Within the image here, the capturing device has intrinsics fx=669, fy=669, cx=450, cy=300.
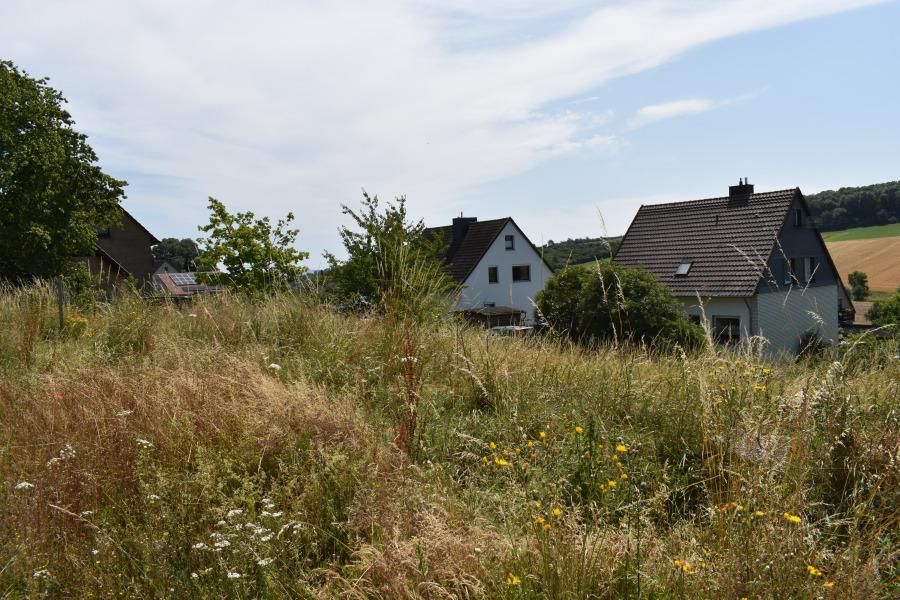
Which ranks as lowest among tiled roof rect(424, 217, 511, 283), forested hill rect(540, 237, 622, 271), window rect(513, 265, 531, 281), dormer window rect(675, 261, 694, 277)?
forested hill rect(540, 237, 622, 271)

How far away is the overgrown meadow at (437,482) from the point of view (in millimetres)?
2635

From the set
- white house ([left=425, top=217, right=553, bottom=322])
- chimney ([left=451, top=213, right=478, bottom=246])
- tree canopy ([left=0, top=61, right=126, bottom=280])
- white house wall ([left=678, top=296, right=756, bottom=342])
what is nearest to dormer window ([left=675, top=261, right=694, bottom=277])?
white house wall ([left=678, top=296, right=756, bottom=342])

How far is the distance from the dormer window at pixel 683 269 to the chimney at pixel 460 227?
59.9ft

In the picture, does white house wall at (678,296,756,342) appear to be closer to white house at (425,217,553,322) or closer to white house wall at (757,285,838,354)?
white house wall at (757,285,838,354)

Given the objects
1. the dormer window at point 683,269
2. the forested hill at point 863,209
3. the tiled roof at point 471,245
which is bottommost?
the dormer window at point 683,269

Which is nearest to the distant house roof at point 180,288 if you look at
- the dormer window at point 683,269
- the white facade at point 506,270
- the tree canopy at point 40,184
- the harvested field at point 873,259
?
the tree canopy at point 40,184

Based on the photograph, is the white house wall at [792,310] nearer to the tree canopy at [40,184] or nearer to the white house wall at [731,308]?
the white house wall at [731,308]

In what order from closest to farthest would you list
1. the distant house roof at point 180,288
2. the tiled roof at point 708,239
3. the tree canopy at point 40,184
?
the distant house roof at point 180,288 < the tree canopy at point 40,184 < the tiled roof at point 708,239

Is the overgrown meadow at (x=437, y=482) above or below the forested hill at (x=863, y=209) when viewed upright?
below

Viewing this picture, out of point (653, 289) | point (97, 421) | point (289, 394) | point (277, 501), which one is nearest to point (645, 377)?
point (289, 394)

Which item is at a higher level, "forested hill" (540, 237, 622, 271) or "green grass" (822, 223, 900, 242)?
"green grass" (822, 223, 900, 242)

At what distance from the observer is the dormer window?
32156 mm

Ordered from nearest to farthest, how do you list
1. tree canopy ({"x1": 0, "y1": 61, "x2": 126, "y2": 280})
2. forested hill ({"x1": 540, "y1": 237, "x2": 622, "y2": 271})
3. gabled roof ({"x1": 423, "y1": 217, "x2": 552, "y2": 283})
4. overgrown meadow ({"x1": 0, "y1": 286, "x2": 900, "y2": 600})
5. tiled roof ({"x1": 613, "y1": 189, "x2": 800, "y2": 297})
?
overgrown meadow ({"x1": 0, "y1": 286, "x2": 900, "y2": 600}), forested hill ({"x1": 540, "y1": 237, "x2": 622, "y2": 271}), tree canopy ({"x1": 0, "y1": 61, "x2": 126, "y2": 280}), tiled roof ({"x1": 613, "y1": 189, "x2": 800, "y2": 297}), gabled roof ({"x1": 423, "y1": 217, "x2": 552, "y2": 283})

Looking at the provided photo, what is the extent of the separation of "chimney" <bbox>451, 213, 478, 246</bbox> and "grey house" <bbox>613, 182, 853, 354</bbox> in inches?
537
